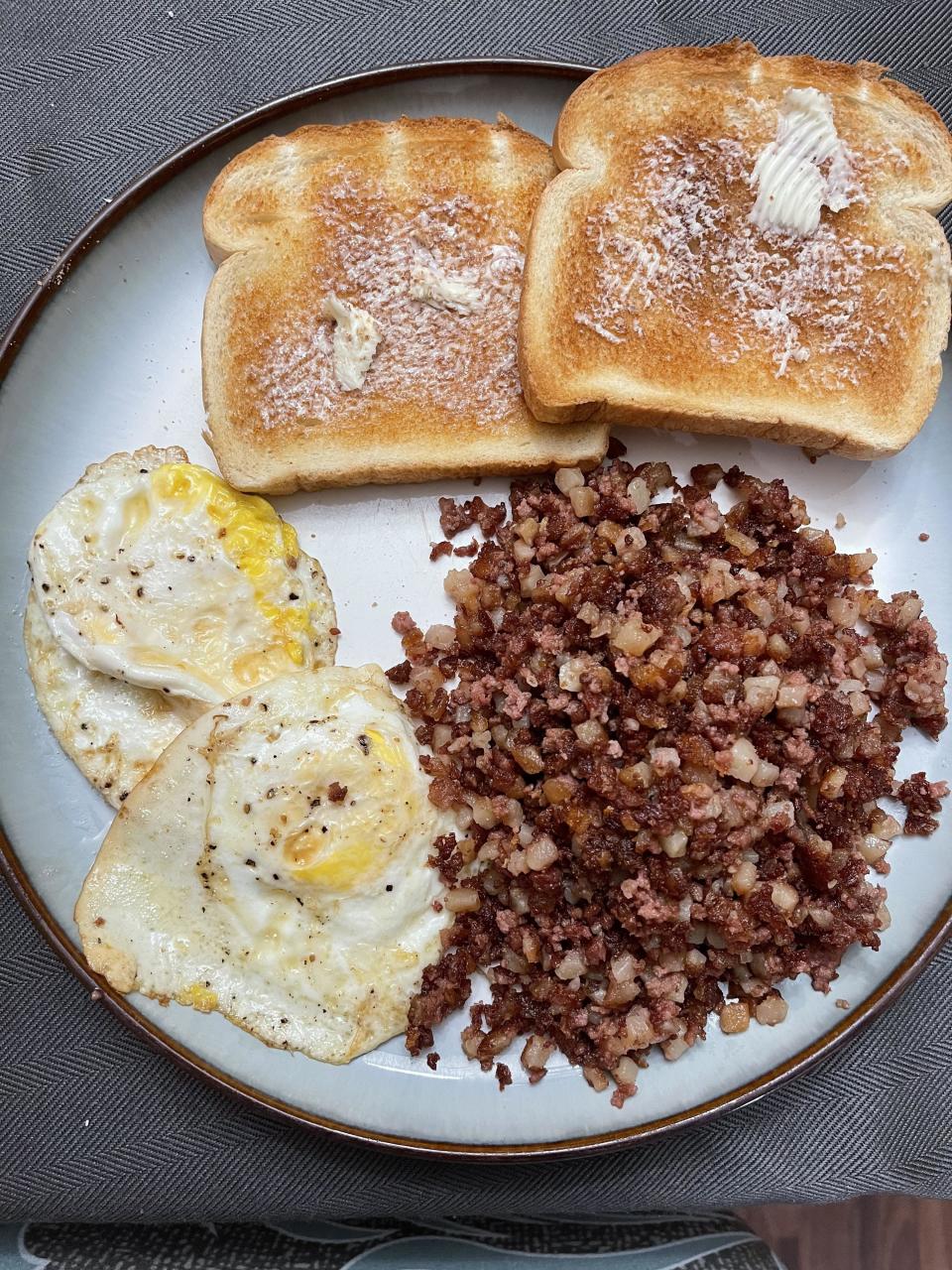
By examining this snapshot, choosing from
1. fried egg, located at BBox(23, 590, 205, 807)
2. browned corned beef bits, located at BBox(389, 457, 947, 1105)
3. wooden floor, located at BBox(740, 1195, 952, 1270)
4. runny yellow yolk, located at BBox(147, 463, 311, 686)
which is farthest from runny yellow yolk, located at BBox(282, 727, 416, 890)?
Answer: wooden floor, located at BBox(740, 1195, 952, 1270)

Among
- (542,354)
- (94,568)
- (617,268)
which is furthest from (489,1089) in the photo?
(617,268)

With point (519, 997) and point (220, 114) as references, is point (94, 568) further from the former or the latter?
point (519, 997)

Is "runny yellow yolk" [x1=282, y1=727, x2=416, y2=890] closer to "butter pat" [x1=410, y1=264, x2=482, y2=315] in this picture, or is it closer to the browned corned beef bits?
the browned corned beef bits

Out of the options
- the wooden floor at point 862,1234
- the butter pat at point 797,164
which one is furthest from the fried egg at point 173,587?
the wooden floor at point 862,1234

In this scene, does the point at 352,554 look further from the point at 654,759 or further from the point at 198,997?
the point at 198,997

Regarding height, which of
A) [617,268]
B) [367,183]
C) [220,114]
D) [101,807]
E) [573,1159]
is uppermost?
[220,114]

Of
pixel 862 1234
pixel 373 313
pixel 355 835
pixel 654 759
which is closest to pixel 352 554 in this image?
pixel 373 313
